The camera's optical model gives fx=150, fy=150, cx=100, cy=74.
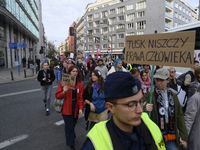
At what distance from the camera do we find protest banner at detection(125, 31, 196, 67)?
2053 mm

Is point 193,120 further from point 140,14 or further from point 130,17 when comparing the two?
point 130,17

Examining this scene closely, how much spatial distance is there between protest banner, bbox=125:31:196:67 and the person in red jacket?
1.56m

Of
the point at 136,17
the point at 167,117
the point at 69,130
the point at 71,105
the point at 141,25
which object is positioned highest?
the point at 136,17

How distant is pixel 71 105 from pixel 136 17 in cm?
4621

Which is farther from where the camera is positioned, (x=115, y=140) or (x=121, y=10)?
(x=121, y=10)

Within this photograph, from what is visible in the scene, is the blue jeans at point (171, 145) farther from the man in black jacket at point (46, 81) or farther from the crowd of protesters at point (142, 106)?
the man in black jacket at point (46, 81)

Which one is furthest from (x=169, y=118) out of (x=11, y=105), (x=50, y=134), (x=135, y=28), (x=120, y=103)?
(x=135, y=28)

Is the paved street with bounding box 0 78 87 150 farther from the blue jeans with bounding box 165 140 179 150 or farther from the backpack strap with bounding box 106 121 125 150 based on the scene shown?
the backpack strap with bounding box 106 121 125 150

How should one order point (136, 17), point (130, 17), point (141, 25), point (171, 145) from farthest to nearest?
point (130, 17) < point (136, 17) < point (141, 25) < point (171, 145)

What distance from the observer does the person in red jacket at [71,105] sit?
3.26 metres

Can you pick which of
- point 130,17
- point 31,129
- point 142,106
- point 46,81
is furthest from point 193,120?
point 130,17

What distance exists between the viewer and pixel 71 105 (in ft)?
11.0

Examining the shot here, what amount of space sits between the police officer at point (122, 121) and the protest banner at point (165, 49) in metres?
1.22

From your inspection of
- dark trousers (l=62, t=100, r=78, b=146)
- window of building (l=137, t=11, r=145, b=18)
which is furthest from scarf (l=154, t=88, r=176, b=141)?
window of building (l=137, t=11, r=145, b=18)
